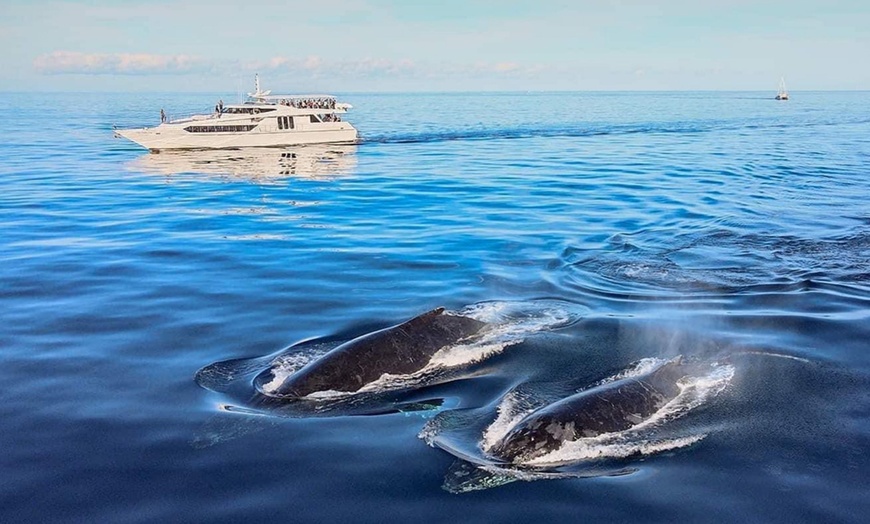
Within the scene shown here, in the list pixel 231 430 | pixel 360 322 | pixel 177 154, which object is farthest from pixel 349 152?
pixel 231 430

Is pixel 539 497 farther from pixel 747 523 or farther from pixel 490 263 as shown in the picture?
pixel 490 263

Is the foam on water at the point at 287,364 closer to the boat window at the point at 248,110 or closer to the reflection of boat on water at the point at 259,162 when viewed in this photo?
the reflection of boat on water at the point at 259,162

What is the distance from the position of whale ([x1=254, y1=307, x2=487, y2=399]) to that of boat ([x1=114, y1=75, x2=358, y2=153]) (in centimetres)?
4633

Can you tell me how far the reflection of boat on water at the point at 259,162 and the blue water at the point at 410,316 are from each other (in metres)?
9.36

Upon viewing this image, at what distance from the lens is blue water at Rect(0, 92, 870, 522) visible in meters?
8.48

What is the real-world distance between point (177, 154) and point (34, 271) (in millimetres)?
36550

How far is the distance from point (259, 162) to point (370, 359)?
39484mm

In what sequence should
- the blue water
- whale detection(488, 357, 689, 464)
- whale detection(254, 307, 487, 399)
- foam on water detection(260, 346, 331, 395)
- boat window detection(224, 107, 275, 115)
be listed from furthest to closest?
boat window detection(224, 107, 275, 115) → foam on water detection(260, 346, 331, 395) → whale detection(254, 307, 487, 399) → whale detection(488, 357, 689, 464) → the blue water

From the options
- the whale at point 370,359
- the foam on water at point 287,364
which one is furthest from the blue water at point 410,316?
the whale at point 370,359

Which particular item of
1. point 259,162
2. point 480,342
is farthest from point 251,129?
point 480,342

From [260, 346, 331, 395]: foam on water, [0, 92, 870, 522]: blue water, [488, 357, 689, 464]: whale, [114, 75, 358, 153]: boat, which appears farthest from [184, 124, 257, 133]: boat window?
[488, 357, 689, 464]: whale

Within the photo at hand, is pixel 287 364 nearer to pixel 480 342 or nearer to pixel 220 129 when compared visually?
pixel 480 342

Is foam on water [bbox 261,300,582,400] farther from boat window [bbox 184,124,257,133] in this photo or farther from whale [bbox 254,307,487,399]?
boat window [bbox 184,124,257,133]

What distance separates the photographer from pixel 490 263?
19.5 m
